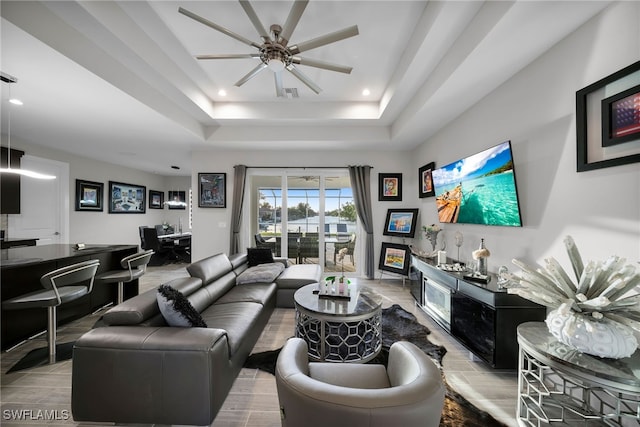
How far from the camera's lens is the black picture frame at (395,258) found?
4.64 meters

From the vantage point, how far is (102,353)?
1.48 metres

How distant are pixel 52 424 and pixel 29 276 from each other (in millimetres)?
1775

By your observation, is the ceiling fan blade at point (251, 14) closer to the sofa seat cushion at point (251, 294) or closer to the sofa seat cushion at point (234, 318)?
the sofa seat cushion at point (234, 318)

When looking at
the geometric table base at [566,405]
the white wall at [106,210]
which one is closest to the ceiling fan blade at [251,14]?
the geometric table base at [566,405]

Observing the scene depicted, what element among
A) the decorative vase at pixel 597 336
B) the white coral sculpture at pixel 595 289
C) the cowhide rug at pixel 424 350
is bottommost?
the cowhide rug at pixel 424 350

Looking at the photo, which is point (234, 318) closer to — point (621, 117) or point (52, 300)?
point (52, 300)

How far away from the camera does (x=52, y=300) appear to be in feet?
7.21

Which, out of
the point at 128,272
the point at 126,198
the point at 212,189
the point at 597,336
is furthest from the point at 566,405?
the point at 126,198

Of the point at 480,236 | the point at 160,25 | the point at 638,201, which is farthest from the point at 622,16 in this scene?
the point at 160,25

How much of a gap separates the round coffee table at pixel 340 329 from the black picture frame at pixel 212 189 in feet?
11.4

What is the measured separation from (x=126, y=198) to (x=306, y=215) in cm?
563

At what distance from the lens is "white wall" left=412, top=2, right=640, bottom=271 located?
5.00 feet

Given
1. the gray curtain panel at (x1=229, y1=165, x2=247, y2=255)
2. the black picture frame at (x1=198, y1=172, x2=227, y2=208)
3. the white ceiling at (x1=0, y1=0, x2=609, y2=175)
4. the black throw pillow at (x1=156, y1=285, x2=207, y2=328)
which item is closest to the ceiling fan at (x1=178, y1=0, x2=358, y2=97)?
the white ceiling at (x1=0, y1=0, x2=609, y2=175)

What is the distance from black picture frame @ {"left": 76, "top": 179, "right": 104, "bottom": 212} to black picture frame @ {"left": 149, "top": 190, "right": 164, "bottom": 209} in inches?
69.2
